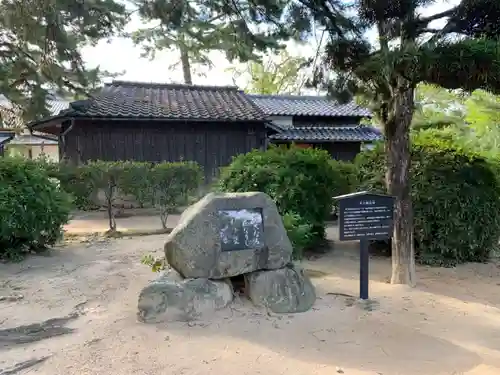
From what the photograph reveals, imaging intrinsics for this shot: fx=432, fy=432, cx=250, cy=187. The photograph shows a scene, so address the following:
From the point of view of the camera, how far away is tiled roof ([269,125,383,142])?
17.1 metres

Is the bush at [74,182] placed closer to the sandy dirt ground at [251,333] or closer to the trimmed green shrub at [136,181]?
the trimmed green shrub at [136,181]

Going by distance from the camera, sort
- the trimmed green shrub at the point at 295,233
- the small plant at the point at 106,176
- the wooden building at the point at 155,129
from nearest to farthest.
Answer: the trimmed green shrub at the point at 295,233
the small plant at the point at 106,176
the wooden building at the point at 155,129

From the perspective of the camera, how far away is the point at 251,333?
154 inches

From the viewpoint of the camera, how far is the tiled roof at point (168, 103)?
509 inches

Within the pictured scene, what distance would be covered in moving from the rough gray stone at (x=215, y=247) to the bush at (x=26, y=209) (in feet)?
10.6

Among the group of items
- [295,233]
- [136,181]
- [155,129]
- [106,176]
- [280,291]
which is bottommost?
[280,291]

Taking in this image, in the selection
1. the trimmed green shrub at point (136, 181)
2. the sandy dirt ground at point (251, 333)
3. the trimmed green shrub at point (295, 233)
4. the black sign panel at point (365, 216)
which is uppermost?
the trimmed green shrub at point (136, 181)

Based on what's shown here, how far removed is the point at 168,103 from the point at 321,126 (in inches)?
283

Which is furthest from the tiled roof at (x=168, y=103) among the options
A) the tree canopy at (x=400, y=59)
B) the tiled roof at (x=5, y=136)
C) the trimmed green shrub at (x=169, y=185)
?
the tree canopy at (x=400, y=59)

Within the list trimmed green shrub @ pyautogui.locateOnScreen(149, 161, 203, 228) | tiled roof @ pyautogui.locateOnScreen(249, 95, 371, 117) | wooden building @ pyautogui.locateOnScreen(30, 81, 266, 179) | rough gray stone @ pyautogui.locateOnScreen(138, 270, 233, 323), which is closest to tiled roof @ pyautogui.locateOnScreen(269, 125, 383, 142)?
tiled roof @ pyautogui.locateOnScreen(249, 95, 371, 117)

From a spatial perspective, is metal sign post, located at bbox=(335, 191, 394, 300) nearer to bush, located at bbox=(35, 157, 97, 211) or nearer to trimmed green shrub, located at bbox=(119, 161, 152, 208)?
trimmed green shrub, located at bbox=(119, 161, 152, 208)

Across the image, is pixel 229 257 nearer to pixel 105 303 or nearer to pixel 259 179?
pixel 105 303

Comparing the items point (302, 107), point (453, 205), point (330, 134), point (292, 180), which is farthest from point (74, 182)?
point (302, 107)

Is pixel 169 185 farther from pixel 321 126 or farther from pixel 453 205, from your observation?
pixel 321 126
